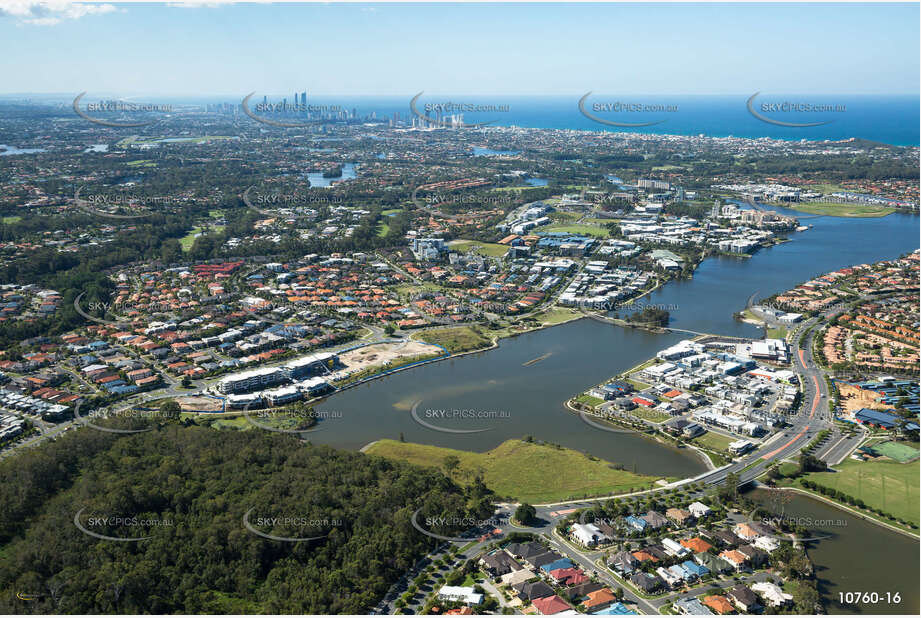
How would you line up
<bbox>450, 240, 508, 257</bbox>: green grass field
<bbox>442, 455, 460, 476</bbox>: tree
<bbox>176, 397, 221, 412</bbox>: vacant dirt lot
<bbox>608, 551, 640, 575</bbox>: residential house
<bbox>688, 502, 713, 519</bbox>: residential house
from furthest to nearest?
1. <bbox>450, 240, 508, 257</bbox>: green grass field
2. <bbox>176, 397, 221, 412</bbox>: vacant dirt lot
3. <bbox>442, 455, 460, 476</bbox>: tree
4. <bbox>688, 502, 713, 519</bbox>: residential house
5. <bbox>608, 551, 640, 575</bbox>: residential house

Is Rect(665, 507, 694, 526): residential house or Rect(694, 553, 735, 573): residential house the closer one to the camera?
Rect(694, 553, 735, 573): residential house

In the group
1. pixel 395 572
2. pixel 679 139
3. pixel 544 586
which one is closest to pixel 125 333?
pixel 395 572

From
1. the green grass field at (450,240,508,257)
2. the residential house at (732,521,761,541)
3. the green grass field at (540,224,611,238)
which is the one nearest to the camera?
the residential house at (732,521,761,541)

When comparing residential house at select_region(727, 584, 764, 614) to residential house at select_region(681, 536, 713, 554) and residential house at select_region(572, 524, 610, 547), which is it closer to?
residential house at select_region(681, 536, 713, 554)

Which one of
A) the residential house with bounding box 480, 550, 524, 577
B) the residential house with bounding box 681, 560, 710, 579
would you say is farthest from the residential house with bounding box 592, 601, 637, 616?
the residential house with bounding box 480, 550, 524, 577

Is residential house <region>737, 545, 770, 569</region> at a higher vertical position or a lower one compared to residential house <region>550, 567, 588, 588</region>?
higher

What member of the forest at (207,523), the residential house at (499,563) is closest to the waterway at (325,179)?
the forest at (207,523)

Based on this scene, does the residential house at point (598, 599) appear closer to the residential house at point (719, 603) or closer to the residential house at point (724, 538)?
the residential house at point (719, 603)
